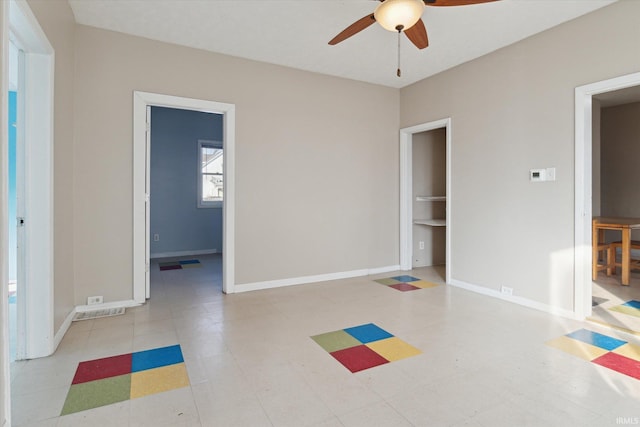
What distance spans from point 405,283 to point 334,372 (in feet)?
8.11

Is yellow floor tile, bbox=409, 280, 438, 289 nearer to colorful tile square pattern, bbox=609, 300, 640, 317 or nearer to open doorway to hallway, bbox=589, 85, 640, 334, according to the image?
colorful tile square pattern, bbox=609, 300, 640, 317

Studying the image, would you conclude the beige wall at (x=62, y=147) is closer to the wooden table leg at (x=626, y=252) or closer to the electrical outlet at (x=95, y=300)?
the electrical outlet at (x=95, y=300)

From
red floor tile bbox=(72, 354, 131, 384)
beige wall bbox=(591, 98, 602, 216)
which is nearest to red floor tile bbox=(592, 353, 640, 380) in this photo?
red floor tile bbox=(72, 354, 131, 384)

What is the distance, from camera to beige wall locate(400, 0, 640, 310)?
9.98 feet

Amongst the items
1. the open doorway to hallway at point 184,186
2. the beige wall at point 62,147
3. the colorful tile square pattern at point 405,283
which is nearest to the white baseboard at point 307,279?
the colorful tile square pattern at point 405,283

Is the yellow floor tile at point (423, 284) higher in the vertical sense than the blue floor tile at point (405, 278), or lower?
lower

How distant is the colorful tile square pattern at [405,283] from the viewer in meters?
4.30

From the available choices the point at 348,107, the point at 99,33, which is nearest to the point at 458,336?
the point at 348,107

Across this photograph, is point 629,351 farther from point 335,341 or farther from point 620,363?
point 335,341

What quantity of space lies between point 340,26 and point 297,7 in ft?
1.67

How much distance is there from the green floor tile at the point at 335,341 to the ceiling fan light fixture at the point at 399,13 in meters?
2.28

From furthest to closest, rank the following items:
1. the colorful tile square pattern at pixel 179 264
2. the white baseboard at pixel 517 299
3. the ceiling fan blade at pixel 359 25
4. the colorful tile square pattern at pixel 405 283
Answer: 1. the colorful tile square pattern at pixel 179 264
2. the colorful tile square pattern at pixel 405 283
3. the white baseboard at pixel 517 299
4. the ceiling fan blade at pixel 359 25

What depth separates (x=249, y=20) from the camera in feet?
10.5

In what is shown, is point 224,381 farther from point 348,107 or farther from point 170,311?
point 348,107
